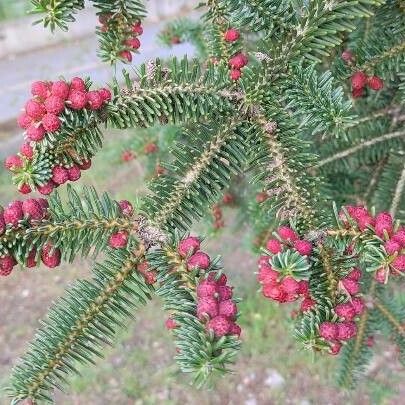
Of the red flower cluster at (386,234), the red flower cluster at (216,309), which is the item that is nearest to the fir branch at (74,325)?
the red flower cluster at (216,309)

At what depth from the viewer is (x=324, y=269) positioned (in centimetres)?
68

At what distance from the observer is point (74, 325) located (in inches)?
28.1

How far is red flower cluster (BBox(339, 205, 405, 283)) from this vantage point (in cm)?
62

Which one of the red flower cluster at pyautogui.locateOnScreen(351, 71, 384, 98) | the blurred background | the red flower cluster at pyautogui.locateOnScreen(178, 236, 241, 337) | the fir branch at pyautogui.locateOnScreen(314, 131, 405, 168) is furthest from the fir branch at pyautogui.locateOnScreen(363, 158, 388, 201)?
the red flower cluster at pyautogui.locateOnScreen(178, 236, 241, 337)

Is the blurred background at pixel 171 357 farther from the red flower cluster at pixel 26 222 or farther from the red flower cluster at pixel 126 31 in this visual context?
the red flower cluster at pixel 26 222

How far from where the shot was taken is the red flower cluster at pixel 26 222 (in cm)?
68

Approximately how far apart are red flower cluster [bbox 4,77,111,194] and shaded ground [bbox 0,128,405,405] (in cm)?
138

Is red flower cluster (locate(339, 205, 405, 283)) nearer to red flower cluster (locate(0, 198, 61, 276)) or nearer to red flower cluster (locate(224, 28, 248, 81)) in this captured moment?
red flower cluster (locate(224, 28, 248, 81))

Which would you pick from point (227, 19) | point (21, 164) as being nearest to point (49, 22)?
point (21, 164)

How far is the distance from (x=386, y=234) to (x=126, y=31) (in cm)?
45

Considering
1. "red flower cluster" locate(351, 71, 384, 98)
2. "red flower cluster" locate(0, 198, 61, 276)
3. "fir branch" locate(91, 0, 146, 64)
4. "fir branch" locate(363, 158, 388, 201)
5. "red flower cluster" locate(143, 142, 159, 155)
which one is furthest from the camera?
"red flower cluster" locate(143, 142, 159, 155)

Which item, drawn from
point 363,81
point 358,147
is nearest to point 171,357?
point 358,147

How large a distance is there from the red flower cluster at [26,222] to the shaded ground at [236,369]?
1377 millimetres

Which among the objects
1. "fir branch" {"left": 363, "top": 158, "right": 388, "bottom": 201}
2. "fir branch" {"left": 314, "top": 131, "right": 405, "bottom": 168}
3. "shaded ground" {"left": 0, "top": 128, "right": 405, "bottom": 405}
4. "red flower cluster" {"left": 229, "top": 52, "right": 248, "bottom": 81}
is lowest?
"shaded ground" {"left": 0, "top": 128, "right": 405, "bottom": 405}
